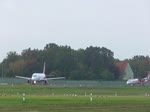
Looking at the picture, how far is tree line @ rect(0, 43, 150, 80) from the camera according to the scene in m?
172

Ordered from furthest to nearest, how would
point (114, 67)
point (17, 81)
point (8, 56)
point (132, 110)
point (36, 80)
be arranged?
point (8, 56) → point (114, 67) → point (17, 81) → point (36, 80) → point (132, 110)

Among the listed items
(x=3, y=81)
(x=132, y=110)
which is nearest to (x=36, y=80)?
(x=3, y=81)

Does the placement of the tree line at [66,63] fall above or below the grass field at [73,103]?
above

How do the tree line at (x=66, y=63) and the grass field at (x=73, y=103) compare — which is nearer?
the grass field at (x=73, y=103)

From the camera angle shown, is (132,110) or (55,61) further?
(55,61)

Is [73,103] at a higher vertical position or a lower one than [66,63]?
lower

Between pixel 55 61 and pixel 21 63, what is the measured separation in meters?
10.6

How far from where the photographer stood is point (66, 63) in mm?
171500

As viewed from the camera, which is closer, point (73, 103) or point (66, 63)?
point (73, 103)

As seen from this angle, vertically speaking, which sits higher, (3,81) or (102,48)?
(102,48)

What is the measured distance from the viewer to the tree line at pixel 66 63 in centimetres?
17162

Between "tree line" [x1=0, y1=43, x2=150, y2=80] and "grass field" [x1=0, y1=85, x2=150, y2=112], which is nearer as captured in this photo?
"grass field" [x1=0, y1=85, x2=150, y2=112]

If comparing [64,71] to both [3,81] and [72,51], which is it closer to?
[72,51]

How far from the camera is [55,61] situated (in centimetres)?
17375
